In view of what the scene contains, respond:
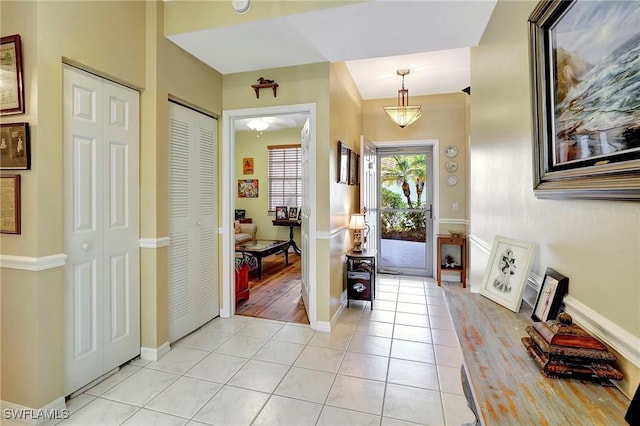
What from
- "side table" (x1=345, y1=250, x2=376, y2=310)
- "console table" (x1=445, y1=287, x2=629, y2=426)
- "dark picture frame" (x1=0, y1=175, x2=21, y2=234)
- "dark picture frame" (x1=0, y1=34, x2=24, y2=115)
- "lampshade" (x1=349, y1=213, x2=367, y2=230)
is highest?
"dark picture frame" (x1=0, y1=34, x2=24, y2=115)

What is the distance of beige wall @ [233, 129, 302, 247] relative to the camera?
727 cm

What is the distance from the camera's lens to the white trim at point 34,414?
5.77 feet

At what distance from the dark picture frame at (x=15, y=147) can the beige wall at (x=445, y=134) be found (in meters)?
4.41

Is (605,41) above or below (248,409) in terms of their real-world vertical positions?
above

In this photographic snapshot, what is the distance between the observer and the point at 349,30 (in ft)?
7.80

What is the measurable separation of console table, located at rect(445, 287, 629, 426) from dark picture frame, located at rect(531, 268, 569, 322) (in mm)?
103

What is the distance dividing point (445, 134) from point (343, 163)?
2185mm

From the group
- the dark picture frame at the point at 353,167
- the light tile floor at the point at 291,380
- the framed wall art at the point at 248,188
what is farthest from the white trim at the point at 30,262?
the framed wall art at the point at 248,188

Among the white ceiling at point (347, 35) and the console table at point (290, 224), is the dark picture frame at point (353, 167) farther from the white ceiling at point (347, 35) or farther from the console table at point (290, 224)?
the console table at point (290, 224)

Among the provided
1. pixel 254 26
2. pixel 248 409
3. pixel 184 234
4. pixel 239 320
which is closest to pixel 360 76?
pixel 254 26

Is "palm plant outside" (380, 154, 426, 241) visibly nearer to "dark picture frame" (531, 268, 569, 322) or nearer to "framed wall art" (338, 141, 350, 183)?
"framed wall art" (338, 141, 350, 183)

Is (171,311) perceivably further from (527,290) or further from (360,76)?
(360,76)

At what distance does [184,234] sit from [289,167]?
4.55 m

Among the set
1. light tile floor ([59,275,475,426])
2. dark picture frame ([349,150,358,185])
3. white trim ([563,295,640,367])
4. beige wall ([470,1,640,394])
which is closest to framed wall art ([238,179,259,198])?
dark picture frame ([349,150,358,185])
